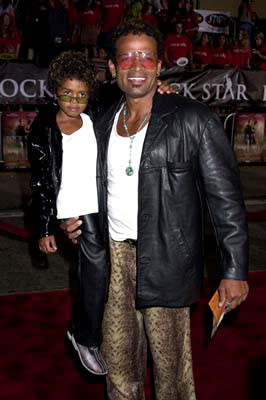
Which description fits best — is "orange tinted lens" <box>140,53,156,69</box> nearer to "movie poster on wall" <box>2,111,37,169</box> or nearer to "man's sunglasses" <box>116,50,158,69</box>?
"man's sunglasses" <box>116,50,158,69</box>

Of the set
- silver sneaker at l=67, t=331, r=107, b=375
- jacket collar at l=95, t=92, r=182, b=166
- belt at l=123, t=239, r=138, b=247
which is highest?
jacket collar at l=95, t=92, r=182, b=166

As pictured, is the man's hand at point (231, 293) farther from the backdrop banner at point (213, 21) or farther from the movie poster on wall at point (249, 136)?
the backdrop banner at point (213, 21)

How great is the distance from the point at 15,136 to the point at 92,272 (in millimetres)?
8549

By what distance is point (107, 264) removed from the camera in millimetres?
2770

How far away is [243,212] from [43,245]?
1194 mm

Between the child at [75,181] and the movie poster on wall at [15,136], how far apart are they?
812 centimetres

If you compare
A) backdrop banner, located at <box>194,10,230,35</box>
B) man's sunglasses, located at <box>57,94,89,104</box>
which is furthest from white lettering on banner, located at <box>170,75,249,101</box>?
man's sunglasses, located at <box>57,94,89,104</box>

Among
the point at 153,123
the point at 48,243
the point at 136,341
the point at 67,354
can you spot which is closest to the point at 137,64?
the point at 153,123

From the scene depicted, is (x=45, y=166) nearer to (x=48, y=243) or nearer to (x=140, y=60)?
(x=48, y=243)

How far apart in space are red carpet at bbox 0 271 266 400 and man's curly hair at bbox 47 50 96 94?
1807mm

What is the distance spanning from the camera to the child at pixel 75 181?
2.74 meters

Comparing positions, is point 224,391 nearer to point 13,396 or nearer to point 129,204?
point 13,396

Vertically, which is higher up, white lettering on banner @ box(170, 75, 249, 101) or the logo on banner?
the logo on banner

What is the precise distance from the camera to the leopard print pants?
2.60 meters
